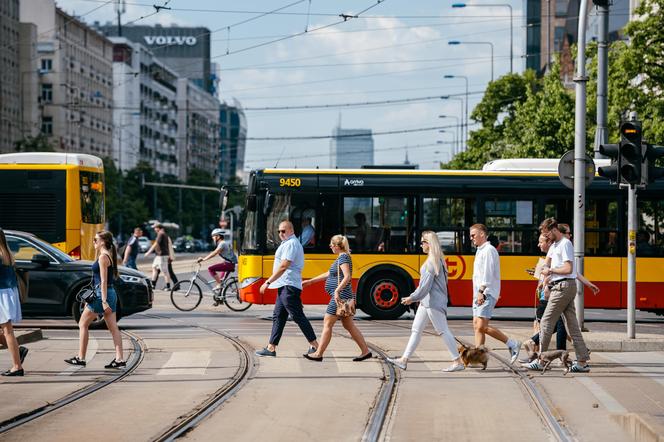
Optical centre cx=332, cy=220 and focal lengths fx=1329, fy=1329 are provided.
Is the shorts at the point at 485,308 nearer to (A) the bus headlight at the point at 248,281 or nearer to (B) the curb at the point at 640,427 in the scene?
(B) the curb at the point at 640,427

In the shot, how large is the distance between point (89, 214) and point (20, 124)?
8501 cm

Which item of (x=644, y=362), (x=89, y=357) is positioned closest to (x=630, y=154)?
(x=644, y=362)

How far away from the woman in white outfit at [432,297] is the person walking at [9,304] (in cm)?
404

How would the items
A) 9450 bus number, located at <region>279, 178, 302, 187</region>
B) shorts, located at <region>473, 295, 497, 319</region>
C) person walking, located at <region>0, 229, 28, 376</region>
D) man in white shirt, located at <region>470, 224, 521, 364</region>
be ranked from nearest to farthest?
1. person walking, located at <region>0, 229, 28, 376</region>
2. man in white shirt, located at <region>470, 224, 521, 364</region>
3. shorts, located at <region>473, 295, 497, 319</region>
4. 9450 bus number, located at <region>279, 178, 302, 187</region>

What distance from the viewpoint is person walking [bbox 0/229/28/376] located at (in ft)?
45.0

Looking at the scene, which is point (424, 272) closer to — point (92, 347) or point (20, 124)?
point (92, 347)

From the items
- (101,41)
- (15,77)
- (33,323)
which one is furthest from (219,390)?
(101,41)

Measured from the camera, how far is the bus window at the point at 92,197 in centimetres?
2952

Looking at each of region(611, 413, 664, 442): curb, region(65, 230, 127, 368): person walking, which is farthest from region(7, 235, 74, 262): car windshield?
region(611, 413, 664, 442): curb

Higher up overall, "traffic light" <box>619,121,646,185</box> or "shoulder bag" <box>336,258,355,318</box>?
"traffic light" <box>619,121,646,185</box>

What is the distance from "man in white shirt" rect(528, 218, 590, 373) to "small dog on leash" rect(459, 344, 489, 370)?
653mm

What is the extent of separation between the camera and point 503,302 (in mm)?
23953

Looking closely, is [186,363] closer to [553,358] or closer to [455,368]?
[455,368]

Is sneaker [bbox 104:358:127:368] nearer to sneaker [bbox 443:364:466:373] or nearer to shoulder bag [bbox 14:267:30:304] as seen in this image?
shoulder bag [bbox 14:267:30:304]
